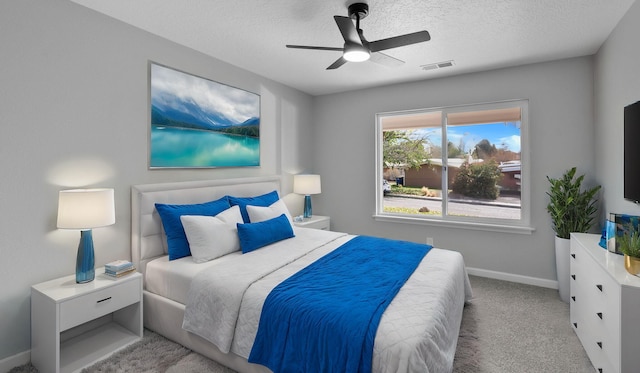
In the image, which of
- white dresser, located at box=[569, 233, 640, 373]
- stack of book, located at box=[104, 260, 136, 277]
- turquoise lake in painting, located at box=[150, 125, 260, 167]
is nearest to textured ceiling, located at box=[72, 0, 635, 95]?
turquoise lake in painting, located at box=[150, 125, 260, 167]

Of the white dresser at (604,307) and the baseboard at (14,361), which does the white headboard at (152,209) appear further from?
the white dresser at (604,307)

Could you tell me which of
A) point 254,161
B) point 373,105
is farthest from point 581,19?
point 254,161

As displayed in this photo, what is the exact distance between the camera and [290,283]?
6.56ft

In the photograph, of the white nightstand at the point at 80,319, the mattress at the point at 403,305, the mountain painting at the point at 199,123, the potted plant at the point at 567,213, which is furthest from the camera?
the potted plant at the point at 567,213

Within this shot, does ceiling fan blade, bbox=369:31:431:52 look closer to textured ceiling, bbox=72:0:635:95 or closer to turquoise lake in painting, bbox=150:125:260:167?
textured ceiling, bbox=72:0:635:95

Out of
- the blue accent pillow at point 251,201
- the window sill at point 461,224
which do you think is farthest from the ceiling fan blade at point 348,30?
the window sill at point 461,224

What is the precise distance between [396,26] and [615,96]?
197cm

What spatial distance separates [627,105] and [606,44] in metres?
0.86

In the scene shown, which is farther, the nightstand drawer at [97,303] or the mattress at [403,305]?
the nightstand drawer at [97,303]

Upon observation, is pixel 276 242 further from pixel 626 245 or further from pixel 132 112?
pixel 626 245

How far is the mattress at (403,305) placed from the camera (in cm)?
146

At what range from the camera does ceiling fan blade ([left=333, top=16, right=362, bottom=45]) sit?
1.97 metres

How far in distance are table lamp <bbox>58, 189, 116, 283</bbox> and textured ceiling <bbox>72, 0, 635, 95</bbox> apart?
1431 mm

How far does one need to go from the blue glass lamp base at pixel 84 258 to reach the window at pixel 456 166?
136 inches
